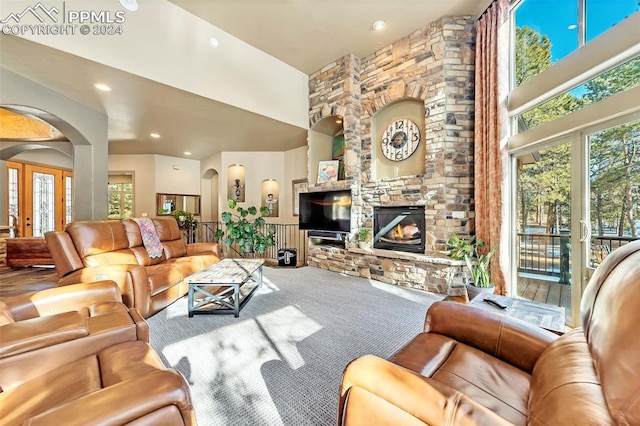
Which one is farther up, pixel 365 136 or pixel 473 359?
pixel 365 136

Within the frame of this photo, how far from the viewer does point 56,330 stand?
1.27 meters

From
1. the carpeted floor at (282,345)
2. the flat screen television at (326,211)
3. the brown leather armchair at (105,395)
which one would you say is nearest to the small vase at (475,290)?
the carpeted floor at (282,345)

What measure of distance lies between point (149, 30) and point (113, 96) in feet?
3.98

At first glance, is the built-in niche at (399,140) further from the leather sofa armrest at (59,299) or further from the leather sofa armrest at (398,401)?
the leather sofa armrest at (59,299)

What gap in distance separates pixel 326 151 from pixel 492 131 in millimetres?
3225

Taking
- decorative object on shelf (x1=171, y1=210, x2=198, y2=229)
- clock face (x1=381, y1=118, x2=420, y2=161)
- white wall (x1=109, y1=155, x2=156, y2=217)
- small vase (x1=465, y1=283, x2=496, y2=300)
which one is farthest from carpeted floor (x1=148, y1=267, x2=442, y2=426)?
white wall (x1=109, y1=155, x2=156, y2=217)

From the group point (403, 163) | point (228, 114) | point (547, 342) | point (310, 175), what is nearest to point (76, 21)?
point (228, 114)

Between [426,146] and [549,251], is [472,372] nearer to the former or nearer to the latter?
[549,251]

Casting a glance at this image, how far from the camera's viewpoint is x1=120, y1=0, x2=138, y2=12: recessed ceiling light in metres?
3.10

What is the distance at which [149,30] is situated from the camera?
10.8 ft

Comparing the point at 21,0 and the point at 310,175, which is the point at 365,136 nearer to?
the point at 310,175

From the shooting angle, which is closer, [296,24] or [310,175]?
[296,24]

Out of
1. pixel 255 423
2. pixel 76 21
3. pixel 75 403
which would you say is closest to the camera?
pixel 75 403

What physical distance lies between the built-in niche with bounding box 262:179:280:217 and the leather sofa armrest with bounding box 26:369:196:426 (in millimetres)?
6495
